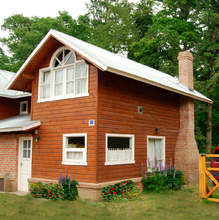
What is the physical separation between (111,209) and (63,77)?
228 inches

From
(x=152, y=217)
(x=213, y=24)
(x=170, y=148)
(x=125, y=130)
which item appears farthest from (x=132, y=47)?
(x=152, y=217)

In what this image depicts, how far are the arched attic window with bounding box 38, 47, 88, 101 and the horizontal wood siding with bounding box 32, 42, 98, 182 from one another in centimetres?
28

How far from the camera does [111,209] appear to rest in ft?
30.6

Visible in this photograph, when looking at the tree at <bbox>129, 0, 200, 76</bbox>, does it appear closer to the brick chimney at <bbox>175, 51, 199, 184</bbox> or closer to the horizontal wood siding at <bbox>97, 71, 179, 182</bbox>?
the brick chimney at <bbox>175, 51, 199, 184</bbox>

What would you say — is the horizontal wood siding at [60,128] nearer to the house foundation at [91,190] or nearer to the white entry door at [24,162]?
the house foundation at [91,190]

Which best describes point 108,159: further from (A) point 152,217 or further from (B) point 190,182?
(B) point 190,182

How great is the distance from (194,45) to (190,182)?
16.8 metres

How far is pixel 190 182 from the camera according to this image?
1465 cm

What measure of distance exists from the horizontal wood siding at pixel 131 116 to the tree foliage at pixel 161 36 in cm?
1043

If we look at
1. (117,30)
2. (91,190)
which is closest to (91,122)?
(91,190)

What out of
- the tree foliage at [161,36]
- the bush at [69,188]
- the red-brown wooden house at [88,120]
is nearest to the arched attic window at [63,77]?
the red-brown wooden house at [88,120]

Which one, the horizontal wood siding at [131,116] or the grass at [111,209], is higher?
the horizontal wood siding at [131,116]

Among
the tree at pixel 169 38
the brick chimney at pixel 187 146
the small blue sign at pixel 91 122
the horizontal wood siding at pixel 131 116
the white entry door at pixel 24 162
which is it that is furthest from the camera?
the tree at pixel 169 38

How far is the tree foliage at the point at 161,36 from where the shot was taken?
2634cm
